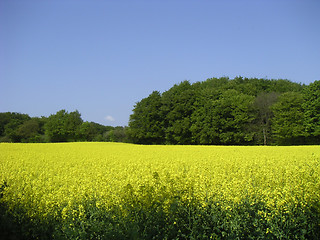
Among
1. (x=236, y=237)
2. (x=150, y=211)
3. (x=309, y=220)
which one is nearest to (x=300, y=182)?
(x=309, y=220)

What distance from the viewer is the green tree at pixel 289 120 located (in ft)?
A: 132

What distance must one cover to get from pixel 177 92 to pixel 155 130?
8.78 metres

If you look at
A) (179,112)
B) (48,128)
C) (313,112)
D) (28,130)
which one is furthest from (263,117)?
(28,130)

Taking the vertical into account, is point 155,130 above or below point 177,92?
below

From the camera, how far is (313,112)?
39.5 metres

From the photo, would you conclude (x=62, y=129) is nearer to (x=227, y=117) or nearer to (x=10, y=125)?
(x=10, y=125)

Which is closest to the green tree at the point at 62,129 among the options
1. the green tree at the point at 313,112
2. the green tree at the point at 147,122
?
the green tree at the point at 147,122

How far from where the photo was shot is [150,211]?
4910 mm

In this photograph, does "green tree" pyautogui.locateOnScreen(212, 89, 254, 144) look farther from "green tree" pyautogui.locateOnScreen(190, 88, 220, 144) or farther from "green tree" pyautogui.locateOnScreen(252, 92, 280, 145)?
"green tree" pyautogui.locateOnScreen(252, 92, 280, 145)

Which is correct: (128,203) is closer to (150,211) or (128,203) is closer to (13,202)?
(150,211)

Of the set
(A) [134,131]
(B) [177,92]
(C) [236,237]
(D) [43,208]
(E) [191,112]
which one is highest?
(B) [177,92]

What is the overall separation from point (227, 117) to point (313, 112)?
12435 mm

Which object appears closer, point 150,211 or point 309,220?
point 150,211

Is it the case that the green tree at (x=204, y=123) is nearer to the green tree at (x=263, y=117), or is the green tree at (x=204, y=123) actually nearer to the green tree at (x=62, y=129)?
the green tree at (x=263, y=117)
